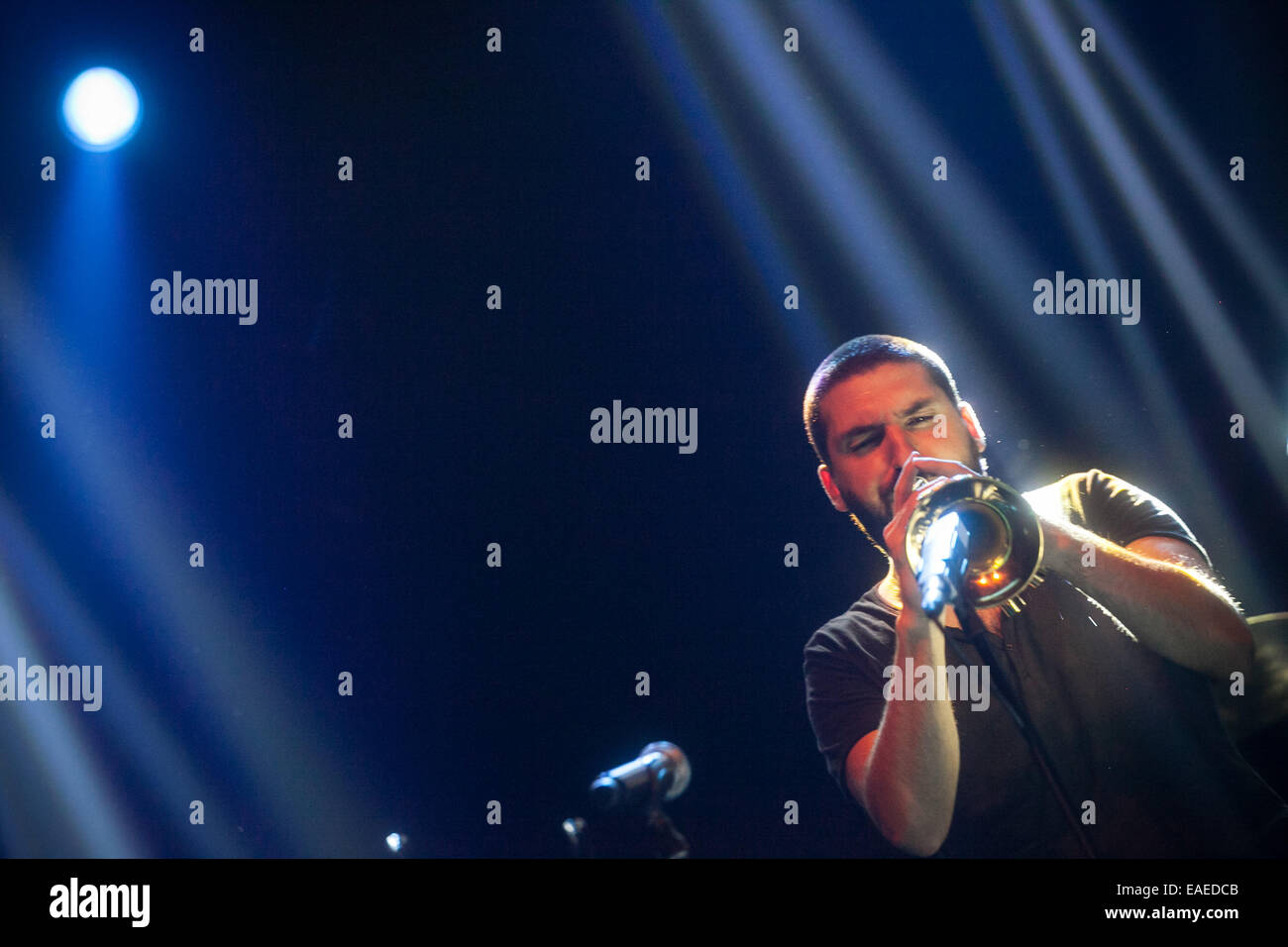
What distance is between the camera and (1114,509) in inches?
105

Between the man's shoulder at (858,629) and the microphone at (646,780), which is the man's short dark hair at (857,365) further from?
the microphone at (646,780)

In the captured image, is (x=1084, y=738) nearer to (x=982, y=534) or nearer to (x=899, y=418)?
(x=982, y=534)

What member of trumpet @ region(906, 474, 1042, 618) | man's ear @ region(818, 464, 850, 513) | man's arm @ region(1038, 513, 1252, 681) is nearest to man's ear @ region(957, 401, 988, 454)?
trumpet @ region(906, 474, 1042, 618)

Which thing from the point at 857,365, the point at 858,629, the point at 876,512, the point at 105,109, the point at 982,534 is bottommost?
the point at 858,629

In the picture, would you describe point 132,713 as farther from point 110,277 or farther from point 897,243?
point 897,243

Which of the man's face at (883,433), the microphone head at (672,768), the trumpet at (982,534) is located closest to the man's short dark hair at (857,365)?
the man's face at (883,433)

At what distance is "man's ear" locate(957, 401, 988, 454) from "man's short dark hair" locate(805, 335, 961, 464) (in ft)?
0.19

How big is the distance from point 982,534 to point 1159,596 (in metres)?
0.55

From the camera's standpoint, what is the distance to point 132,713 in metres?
2.79

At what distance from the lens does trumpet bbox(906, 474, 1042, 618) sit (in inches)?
98.8

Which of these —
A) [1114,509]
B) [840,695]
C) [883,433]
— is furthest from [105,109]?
[1114,509]

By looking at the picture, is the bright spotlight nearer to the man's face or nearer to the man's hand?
the man's face

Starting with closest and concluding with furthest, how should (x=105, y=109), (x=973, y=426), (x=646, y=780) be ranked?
(x=646, y=780)
(x=973, y=426)
(x=105, y=109)
